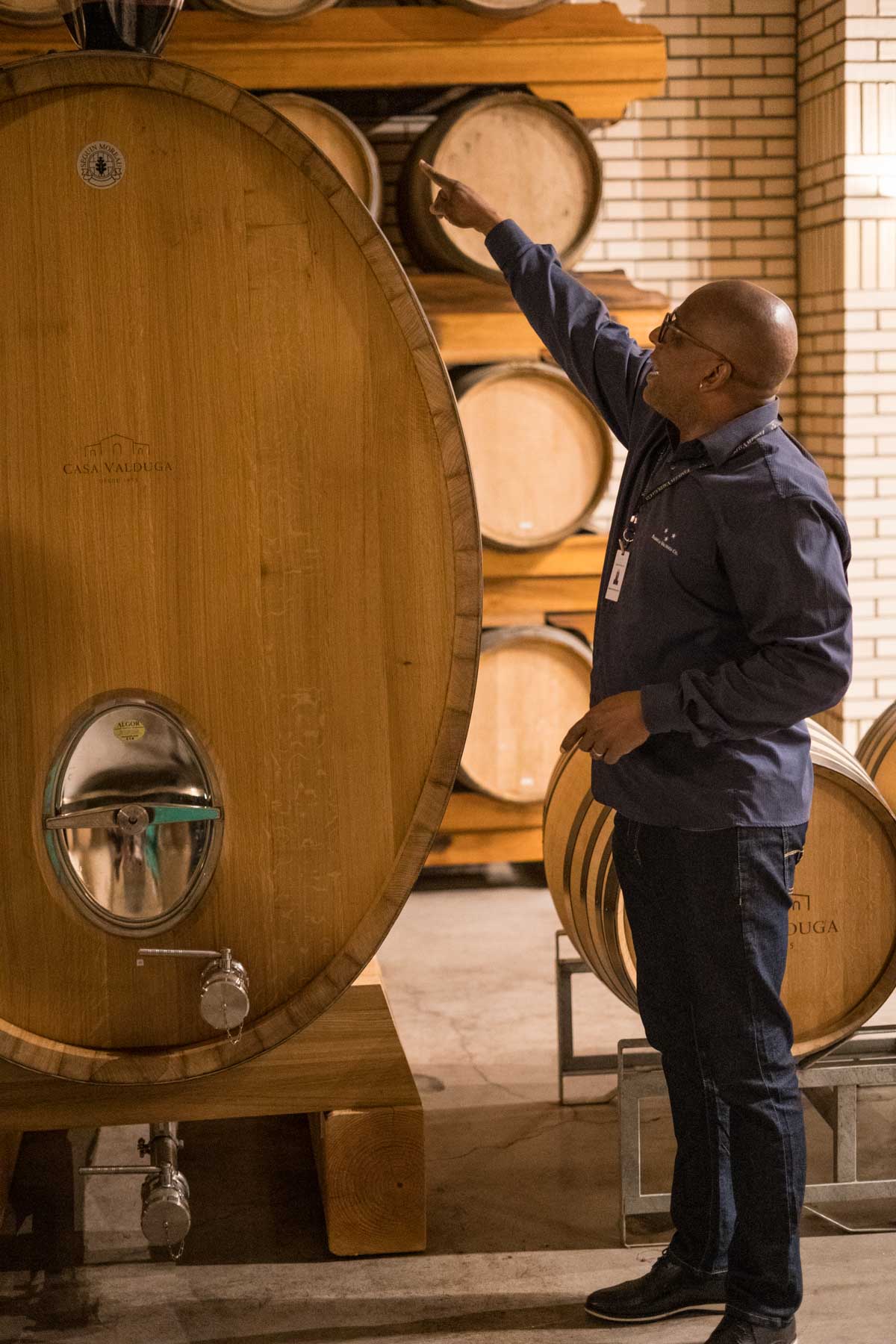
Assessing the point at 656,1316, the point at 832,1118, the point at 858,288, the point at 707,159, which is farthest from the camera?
the point at 707,159

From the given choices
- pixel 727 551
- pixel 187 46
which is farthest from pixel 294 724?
pixel 187 46

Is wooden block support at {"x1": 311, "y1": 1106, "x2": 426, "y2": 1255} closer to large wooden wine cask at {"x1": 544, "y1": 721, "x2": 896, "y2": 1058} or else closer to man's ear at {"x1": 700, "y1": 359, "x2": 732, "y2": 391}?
large wooden wine cask at {"x1": 544, "y1": 721, "x2": 896, "y2": 1058}

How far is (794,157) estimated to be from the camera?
18.2 feet

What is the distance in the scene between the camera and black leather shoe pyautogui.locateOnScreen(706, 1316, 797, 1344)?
221 centimetres

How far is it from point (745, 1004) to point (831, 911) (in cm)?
58

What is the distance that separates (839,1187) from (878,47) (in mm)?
4123

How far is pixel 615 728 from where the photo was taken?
7.02ft

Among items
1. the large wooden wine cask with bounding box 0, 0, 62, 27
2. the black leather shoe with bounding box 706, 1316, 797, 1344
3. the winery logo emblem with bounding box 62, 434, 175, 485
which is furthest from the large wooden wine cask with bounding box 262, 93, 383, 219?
the black leather shoe with bounding box 706, 1316, 797, 1344

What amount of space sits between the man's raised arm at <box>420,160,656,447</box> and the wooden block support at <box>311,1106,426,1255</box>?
1340 mm

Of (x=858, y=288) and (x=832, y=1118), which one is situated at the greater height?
(x=858, y=288)

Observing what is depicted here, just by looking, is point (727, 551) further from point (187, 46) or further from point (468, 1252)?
point (187, 46)

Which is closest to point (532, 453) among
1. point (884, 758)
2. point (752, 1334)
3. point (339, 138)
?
point (339, 138)

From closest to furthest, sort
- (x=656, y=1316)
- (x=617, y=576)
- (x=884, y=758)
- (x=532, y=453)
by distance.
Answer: (x=617, y=576) → (x=656, y=1316) → (x=884, y=758) → (x=532, y=453)

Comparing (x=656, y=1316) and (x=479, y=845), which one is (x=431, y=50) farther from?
(x=656, y=1316)
